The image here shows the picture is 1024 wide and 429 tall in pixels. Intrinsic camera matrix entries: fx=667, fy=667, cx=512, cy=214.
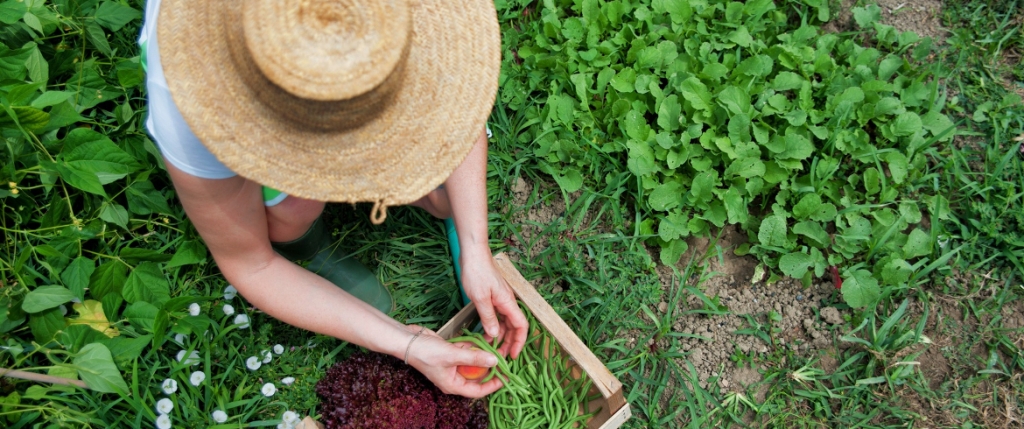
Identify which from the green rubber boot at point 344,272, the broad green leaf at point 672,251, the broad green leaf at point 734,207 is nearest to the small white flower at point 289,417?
the green rubber boot at point 344,272

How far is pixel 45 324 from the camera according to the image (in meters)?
2.08

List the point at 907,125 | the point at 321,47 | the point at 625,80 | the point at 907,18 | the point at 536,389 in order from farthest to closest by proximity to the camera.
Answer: the point at 907,18, the point at 625,80, the point at 907,125, the point at 536,389, the point at 321,47

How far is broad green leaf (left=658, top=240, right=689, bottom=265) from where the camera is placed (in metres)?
2.43

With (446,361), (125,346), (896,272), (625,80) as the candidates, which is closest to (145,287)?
(125,346)

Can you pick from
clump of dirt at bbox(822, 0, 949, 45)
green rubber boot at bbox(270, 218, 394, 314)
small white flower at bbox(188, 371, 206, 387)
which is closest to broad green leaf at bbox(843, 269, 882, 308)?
clump of dirt at bbox(822, 0, 949, 45)

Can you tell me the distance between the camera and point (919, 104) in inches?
102

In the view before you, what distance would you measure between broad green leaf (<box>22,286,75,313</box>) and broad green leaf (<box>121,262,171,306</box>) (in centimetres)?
18

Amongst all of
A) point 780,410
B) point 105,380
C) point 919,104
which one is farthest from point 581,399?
point 919,104

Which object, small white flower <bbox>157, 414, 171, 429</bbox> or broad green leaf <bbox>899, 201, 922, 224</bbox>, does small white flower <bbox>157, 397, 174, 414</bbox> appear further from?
broad green leaf <bbox>899, 201, 922, 224</bbox>

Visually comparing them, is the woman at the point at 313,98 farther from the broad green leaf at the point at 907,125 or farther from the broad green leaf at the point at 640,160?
the broad green leaf at the point at 907,125

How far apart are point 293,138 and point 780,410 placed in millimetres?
1872

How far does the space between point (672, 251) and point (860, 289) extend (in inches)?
25.6

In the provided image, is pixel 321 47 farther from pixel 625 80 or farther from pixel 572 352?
pixel 625 80

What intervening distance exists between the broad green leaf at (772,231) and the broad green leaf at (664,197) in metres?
0.31
